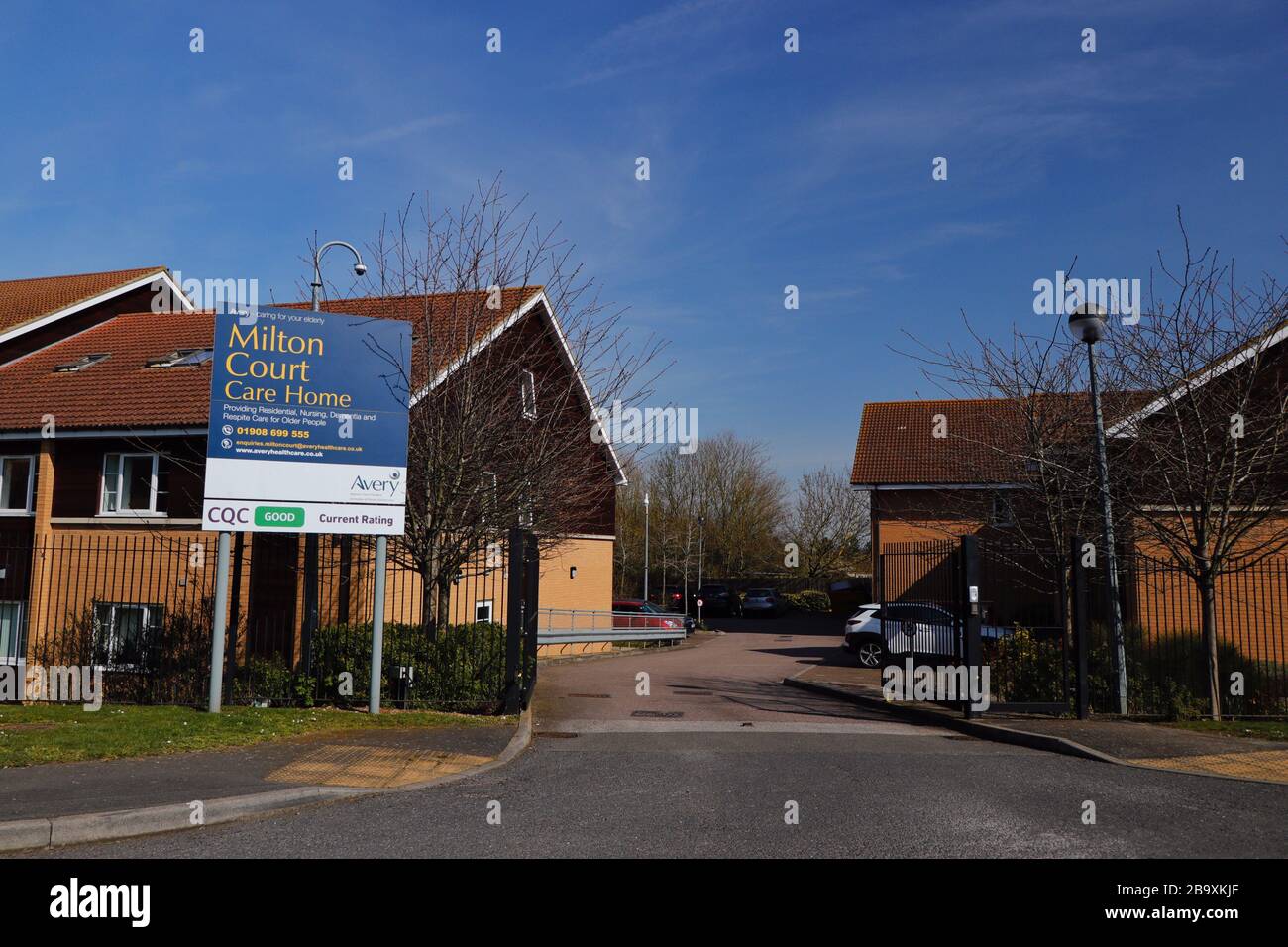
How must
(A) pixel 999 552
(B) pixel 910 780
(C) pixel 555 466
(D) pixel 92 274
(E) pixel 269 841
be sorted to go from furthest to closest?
(D) pixel 92 274 → (A) pixel 999 552 → (C) pixel 555 466 → (B) pixel 910 780 → (E) pixel 269 841

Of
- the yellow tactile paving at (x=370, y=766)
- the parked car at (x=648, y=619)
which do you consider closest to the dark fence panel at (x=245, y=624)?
the yellow tactile paving at (x=370, y=766)

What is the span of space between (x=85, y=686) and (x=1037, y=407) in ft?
55.0

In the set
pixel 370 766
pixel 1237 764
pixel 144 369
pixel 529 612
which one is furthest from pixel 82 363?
pixel 1237 764

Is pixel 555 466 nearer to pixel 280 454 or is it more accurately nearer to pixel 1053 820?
pixel 280 454

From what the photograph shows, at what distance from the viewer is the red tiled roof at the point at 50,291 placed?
22.1 metres

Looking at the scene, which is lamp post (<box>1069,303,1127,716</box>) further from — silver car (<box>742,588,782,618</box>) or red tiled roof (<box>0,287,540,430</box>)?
silver car (<box>742,588,782,618</box>)

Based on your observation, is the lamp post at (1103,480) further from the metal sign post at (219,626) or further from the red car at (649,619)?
the red car at (649,619)

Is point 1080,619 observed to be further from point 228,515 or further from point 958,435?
point 228,515

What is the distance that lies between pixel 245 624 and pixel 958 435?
1267cm

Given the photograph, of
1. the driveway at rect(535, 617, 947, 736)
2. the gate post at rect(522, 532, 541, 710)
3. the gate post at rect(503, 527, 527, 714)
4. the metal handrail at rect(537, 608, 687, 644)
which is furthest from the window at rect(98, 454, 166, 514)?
the metal handrail at rect(537, 608, 687, 644)

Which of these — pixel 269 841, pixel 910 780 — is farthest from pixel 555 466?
pixel 269 841

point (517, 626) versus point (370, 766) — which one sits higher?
point (517, 626)
